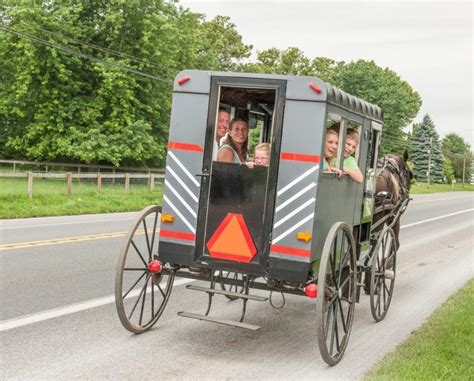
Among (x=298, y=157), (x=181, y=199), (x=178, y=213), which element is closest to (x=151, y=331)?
(x=178, y=213)

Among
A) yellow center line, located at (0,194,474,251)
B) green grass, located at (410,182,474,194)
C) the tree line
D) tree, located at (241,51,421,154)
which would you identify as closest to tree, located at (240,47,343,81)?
tree, located at (241,51,421,154)

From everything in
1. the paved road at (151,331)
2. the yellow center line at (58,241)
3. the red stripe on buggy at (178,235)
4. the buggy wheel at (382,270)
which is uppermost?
the red stripe on buggy at (178,235)

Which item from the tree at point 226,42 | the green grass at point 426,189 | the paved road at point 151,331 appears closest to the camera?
the paved road at point 151,331

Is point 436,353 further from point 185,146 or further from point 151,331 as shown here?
point 185,146

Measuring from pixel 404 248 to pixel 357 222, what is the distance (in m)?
7.70

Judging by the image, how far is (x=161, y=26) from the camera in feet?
107

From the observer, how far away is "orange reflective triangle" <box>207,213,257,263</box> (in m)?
5.51

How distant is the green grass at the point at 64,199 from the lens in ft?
54.7

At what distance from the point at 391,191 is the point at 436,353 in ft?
13.9

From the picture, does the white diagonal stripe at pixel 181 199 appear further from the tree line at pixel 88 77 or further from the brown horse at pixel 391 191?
the tree line at pixel 88 77

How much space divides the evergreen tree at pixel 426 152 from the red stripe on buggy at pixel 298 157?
80700mm

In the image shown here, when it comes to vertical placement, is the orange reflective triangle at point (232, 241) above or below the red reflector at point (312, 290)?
above

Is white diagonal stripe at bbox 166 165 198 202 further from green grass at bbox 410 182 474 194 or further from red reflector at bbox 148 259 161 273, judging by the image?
green grass at bbox 410 182 474 194

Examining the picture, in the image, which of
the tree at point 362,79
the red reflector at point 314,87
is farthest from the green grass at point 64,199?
the tree at point 362,79
